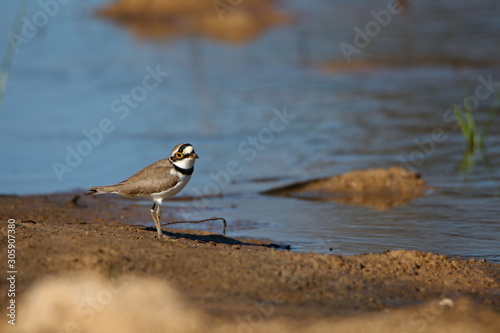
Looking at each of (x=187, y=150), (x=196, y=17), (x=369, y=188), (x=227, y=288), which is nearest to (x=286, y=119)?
(x=369, y=188)

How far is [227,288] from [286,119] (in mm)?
9382

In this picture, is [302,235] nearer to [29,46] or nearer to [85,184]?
[85,184]

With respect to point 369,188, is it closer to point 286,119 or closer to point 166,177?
point 166,177

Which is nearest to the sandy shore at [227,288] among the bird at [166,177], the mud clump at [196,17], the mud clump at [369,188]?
the bird at [166,177]

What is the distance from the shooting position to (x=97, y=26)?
29.0 meters

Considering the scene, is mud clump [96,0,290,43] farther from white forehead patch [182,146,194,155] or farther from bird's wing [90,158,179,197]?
white forehead patch [182,146,194,155]

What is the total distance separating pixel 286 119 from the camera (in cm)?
1440

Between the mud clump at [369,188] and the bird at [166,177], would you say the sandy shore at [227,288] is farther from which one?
the mud clump at [369,188]

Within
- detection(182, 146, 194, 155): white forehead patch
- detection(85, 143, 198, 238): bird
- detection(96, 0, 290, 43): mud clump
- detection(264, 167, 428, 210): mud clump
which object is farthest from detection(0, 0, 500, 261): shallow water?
detection(182, 146, 194, 155): white forehead patch

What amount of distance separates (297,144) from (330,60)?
25.7 ft

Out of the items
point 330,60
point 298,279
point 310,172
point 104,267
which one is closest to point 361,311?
point 298,279

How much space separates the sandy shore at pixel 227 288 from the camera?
464 centimetres

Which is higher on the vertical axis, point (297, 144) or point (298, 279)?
point (297, 144)

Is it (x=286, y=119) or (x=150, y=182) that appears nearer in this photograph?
(x=150, y=182)
